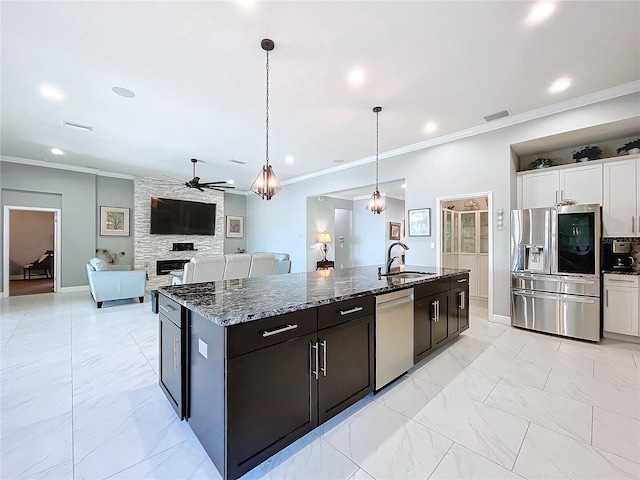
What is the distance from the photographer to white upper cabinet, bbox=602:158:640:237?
3.39 metres

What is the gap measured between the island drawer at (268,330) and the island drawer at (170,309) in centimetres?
61

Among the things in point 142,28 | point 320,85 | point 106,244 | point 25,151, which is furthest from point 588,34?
point 106,244

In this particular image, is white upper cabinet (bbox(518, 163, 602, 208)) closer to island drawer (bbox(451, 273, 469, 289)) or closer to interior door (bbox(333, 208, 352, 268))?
island drawer (bbox(451, 273, 469, 289))

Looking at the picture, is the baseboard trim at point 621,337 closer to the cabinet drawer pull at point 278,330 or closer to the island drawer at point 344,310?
the island drawer at point 344,310

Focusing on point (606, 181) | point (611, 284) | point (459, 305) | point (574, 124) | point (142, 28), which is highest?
point (142, 28)

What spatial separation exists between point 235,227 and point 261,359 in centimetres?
886

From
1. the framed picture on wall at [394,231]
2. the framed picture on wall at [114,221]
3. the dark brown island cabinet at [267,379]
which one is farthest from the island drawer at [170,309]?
the framed picture on wall at [394,231]

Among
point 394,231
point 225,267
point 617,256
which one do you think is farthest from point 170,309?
A: point 394,231

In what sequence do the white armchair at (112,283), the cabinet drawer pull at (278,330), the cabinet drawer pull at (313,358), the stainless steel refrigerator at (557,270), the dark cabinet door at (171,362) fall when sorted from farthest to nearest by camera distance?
the white armchair at (112,283)
the stainless steel refrigerator at (557,270)
the dark cabinet door at (171,362)
the cabinet drawer pull at (313,358)
the cabinet drawer pull at (278,330)

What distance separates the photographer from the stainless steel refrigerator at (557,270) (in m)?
3.37

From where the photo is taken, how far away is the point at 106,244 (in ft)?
23.8

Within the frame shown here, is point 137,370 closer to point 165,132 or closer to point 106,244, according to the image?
point 165,132

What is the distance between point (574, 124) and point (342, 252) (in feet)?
22.8

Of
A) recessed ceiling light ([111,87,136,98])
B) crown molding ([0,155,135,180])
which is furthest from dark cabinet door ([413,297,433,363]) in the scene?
crown molding ([0,155,135,180])
